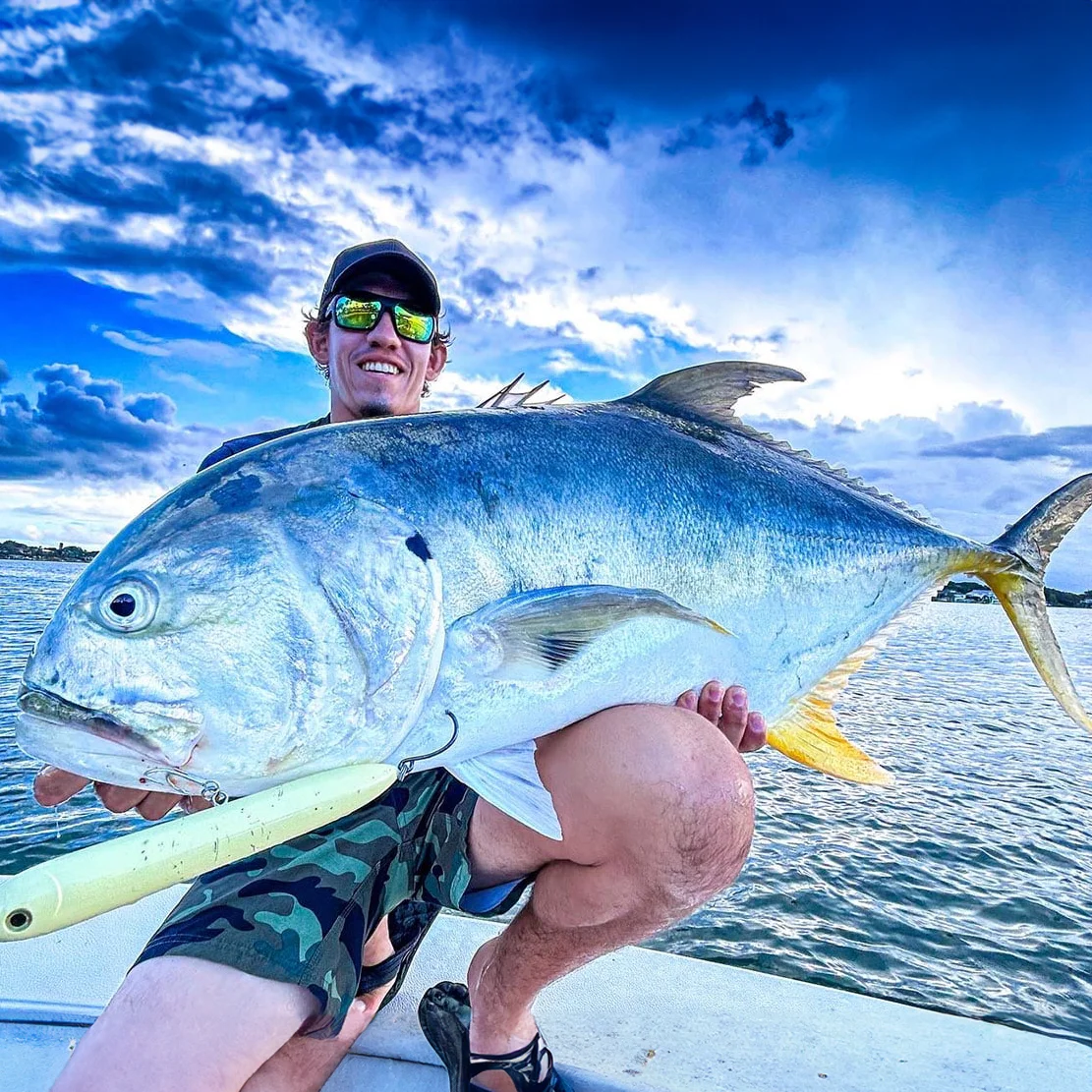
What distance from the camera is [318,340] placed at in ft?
11.3

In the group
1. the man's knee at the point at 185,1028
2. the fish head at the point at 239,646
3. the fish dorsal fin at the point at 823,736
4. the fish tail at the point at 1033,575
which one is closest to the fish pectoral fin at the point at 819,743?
the fish dorsal fin at the point at 823,736

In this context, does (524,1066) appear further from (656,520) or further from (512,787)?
(656,520)

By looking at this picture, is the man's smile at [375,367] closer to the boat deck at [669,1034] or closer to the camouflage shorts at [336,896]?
the camouflage shorts at [336,896]

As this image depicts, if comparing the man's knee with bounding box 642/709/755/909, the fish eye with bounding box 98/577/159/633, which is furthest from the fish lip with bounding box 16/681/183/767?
the man's knee with bounding box 642/709/755/909

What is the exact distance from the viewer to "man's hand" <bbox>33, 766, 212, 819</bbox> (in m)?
1.63

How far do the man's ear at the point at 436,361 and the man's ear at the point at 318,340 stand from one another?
412 mm

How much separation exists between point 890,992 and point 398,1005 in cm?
240

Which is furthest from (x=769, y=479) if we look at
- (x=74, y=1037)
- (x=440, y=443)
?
(x=74, y=1037)

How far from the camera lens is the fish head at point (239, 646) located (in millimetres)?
1341

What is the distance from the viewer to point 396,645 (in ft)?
4.79

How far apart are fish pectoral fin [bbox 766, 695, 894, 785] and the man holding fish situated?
0.18 metres

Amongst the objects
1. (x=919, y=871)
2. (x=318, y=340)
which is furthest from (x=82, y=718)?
(x=919, y=871)

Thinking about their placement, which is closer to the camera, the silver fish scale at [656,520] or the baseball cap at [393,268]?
the silver fish scale at [656,520]

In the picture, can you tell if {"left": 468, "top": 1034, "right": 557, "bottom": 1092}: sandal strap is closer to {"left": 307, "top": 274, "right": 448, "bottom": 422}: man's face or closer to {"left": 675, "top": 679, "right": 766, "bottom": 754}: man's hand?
{"left": 675, "top": 679, "right": 766, "bottom": 754}: man's hand
